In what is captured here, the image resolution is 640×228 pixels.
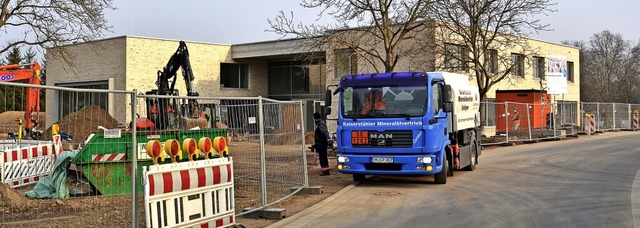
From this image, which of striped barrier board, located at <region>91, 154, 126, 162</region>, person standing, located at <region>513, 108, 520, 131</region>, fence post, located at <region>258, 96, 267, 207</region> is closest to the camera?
striped barrier board, located at <region>91, 154, 126, 162</region>

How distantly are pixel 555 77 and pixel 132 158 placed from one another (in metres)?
31.6

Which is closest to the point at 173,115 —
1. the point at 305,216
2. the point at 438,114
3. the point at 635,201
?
the point at 305,216

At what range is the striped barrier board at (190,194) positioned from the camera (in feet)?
21.6

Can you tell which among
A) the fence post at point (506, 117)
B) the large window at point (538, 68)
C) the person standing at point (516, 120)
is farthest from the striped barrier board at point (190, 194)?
the large window at point (538, 68)

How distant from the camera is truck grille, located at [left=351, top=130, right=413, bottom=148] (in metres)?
12.4

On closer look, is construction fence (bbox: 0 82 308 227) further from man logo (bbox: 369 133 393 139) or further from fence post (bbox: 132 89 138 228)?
man logo (bbox: 369 133 393 139)

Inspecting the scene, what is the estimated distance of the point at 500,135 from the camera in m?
27.5

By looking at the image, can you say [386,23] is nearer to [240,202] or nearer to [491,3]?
[491,3]

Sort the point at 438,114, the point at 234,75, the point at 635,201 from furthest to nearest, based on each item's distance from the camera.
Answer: the point at 234,75 < the point at 438,114 < the point at 635,201

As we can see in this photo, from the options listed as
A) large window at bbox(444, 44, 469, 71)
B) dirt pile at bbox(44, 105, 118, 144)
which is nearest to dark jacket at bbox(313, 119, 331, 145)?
dirt pile at bbox(44, 105, 118, 144)

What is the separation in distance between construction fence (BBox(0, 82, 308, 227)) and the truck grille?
262 centimetres

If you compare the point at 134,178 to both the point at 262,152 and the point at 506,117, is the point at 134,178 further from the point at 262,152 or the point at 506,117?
the point at 506,117

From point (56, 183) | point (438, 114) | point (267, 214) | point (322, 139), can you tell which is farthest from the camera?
point (322, 139)

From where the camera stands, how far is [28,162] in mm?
9703
